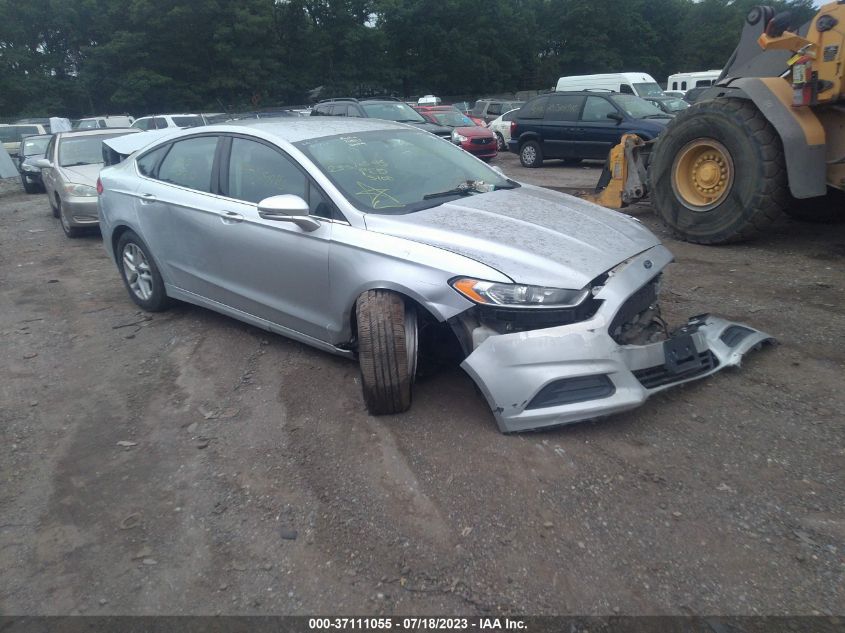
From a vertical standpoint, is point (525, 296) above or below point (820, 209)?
above

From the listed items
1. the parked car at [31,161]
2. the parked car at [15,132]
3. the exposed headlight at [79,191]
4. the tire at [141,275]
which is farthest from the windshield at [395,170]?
the parked car at [15,132]

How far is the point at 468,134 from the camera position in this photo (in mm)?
17438

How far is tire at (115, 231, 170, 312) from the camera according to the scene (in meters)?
5.81

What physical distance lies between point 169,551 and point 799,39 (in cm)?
678

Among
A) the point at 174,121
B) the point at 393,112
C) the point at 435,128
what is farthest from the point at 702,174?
the point at 174,121

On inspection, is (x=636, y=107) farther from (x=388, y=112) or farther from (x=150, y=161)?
(x=150, y=161)

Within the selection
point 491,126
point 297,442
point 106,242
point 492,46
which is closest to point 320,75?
point 492,46

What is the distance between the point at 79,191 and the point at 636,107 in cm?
1112

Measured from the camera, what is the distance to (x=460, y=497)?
3.15 m

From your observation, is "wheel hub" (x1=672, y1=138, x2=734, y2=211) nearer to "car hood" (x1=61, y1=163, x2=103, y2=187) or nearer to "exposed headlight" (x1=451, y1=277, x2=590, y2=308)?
"exposed headlight" (x1=451, y1=277, x2=590, y2=308)

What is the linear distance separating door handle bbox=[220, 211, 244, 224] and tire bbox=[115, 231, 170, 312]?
48.9 inches

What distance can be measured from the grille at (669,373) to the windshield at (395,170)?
1687 millimetres

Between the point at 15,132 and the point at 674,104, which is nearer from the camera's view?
the point at 674,104

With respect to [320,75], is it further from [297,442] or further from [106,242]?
[297,442]
